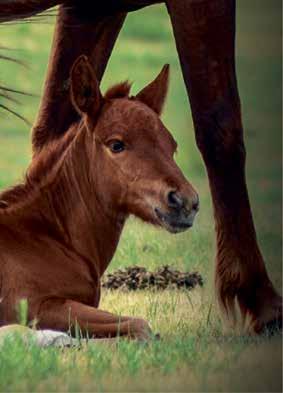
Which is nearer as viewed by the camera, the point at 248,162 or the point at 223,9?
the point at 223,9

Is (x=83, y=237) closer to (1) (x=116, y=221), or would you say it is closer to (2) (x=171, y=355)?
(1) (x=116, y=221)

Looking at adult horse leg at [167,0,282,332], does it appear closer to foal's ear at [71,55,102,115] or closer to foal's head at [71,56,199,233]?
foal's head at [71,56,199,233]

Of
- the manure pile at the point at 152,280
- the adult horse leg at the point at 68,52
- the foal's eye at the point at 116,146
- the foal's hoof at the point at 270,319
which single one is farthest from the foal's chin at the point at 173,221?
the manure pile at the point at 152,280

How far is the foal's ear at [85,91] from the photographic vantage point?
6367 millimetres

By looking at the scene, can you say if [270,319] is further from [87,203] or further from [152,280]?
[152,280]

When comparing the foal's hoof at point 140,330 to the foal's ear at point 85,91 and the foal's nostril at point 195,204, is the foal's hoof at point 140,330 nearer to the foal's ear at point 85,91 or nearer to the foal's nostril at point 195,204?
the foal's nostril at point 195,204

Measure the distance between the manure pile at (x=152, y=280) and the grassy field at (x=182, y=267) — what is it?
0.41ft

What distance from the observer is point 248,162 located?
13766 mm

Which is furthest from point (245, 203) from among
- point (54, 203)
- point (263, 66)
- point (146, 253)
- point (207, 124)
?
point (263, 66)

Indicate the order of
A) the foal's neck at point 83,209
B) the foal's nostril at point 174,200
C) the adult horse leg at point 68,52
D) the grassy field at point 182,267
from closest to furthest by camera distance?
the grassy field at point 182,267, the foal's nostril at point 174,200, the foal's neck at point 83,209, the adult horse leg at point 68,52

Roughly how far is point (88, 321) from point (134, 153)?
71 cm

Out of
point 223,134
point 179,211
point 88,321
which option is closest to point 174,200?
point 179,211

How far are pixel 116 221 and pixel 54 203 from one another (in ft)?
0.95

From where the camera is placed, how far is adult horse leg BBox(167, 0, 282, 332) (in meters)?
6.61
